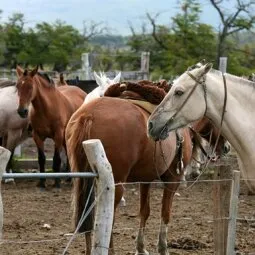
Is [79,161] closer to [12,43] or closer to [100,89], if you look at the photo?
[100,89]

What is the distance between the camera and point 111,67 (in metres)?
31.3

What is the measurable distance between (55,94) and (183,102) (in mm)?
5702

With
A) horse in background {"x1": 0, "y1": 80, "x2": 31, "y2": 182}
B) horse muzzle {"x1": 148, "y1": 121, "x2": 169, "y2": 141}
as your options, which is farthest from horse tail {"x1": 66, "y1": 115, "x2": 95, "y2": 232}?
horse in background {"x1": 0, "y1": 80, "x2": 31, "y2": 182}

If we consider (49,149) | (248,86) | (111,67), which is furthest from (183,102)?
(111,67)

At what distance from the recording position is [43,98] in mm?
10195

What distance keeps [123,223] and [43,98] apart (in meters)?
3.43

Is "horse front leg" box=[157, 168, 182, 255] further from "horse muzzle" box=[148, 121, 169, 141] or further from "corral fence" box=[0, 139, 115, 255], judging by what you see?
"corral fence" box=[0, 139, 115, 255]

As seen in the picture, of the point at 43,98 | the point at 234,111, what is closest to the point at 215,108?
the point at 234,111

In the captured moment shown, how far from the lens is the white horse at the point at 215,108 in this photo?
16.2 feet

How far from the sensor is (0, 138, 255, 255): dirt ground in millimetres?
6301

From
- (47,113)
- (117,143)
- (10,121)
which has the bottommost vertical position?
(10,121)

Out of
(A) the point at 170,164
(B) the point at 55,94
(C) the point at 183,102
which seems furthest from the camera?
(B) the point at 55,94

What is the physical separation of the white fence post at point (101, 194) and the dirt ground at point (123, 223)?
3.12ft

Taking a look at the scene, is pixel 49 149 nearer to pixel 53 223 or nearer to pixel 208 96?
Answer: pixel 53 223
